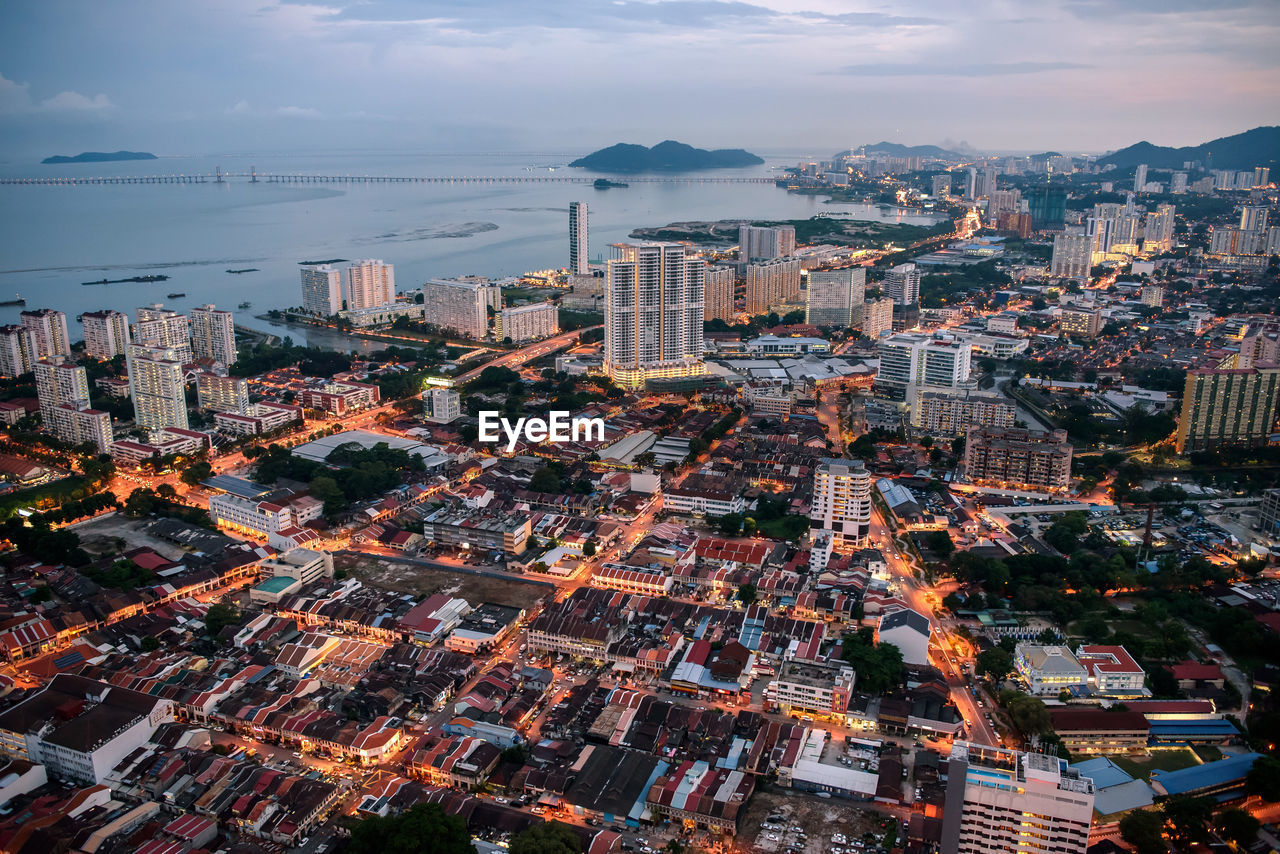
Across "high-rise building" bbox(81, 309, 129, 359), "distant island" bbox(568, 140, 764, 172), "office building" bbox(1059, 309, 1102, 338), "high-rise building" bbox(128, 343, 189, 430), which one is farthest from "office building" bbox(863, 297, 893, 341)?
"distant island" bbox(568, 140, 764, 172)

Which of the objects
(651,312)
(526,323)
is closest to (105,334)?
(526,323)

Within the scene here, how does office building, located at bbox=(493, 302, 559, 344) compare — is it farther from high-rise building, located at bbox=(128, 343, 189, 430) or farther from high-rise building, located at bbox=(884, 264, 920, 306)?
high-rise building, located at bbox=(884, 264, 920, 306)

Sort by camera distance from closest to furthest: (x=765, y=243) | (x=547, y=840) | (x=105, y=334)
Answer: (x=547, y=840), (x=105, y=334), (x=765, y=243)

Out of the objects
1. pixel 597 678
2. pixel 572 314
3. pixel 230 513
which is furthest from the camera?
pixel 572 314

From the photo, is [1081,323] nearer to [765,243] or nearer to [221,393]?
[765,243]

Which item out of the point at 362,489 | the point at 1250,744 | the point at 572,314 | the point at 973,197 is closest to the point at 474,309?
the point at 572,314

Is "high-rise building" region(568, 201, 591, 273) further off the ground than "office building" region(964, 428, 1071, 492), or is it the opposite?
"high-rise building" region(568, 201, 591, 273)

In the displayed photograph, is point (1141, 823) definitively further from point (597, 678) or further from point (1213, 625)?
point (597, 678)
